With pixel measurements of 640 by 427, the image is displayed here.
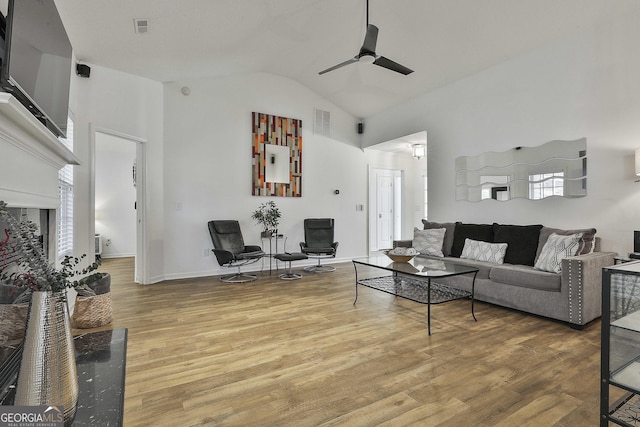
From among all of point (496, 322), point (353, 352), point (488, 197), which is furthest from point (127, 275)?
point (488, 197)

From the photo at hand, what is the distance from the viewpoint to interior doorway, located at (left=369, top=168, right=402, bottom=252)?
7.40m

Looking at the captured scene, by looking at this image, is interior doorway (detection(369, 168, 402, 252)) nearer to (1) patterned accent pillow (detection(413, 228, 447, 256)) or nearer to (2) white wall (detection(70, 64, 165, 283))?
(1) patterned accent pillow (detection(413, 228, 447, 256))

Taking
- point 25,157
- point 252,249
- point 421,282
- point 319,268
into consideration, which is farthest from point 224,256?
point 25,157

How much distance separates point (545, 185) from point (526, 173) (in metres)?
0.29

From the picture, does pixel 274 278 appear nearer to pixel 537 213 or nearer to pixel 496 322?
pixel 496 322

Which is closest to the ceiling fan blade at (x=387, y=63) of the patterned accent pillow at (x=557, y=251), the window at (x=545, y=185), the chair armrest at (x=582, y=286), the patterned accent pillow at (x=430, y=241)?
the window at (x=545, y=185)

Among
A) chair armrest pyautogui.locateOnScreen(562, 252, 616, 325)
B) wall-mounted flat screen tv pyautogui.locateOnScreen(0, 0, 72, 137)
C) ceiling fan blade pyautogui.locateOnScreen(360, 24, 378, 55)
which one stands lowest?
chair armrest pyautogui.locateOnScreen(562, 252, 616, 325)

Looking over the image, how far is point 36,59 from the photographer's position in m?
1.81

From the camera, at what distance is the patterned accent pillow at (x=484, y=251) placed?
13.1 feet

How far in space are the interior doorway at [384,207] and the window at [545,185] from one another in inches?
136

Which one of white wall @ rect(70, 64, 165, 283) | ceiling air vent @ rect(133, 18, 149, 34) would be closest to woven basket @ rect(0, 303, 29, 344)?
white wall @ rect(70, 64, 165, 283)

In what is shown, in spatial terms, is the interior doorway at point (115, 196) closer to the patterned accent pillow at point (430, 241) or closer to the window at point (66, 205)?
the window at point (66, 205)

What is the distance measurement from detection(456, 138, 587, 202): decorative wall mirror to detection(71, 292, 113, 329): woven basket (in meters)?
4.83

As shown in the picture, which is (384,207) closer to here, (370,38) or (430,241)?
(430,241)
